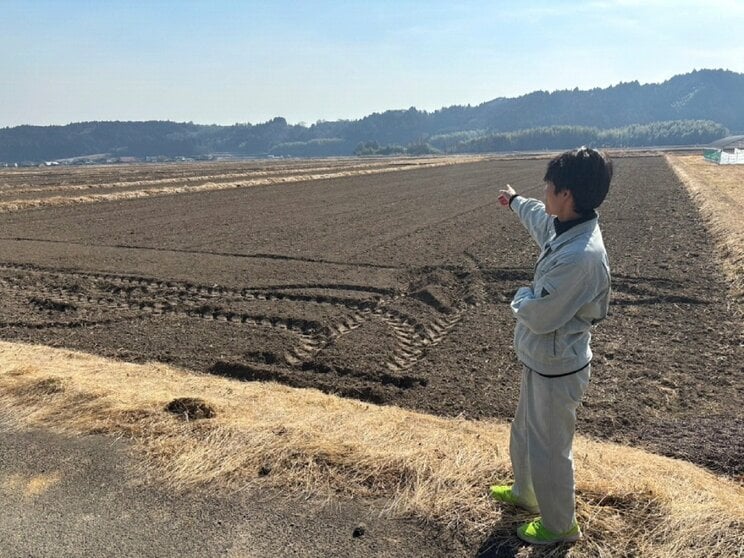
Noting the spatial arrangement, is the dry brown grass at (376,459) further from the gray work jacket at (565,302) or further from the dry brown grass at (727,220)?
the dry brown grass at (727,220)

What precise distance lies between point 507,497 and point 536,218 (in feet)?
5.23

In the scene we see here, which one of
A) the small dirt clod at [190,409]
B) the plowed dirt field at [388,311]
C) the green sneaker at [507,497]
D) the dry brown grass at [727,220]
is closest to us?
the green sneaker at [507,497]

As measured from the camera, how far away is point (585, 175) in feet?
8.23

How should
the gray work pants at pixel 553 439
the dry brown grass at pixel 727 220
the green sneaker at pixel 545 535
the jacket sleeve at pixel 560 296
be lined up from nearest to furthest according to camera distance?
the jacket sleeve at pixel 560 296 < the gray work pants at pixel 553 439 < the green sneaker at pixel 545 535 < the dry brown grass at pixel 727 220

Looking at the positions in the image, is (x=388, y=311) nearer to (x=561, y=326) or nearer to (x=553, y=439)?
(x=553, y=439)

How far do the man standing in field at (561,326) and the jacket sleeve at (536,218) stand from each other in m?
0.15

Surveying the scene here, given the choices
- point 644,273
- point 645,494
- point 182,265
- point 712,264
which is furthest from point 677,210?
point 645,494

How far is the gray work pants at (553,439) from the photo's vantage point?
2.66m

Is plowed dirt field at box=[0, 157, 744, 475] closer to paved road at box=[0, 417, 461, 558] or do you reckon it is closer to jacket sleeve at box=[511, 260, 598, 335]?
paved road at box=[0, 417, 461, 558]

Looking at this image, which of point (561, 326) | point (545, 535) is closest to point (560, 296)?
point (561, 326)

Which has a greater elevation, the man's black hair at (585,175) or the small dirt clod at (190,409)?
the man's black hair at (585,175)

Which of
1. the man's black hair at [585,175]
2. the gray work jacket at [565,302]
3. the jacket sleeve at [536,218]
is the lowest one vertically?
the gray work jacket at [565,302]

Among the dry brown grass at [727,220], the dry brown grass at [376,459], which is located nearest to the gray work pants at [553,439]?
the dry brown grass at [376,459]

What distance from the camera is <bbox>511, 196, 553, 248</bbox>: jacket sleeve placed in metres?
3.06
